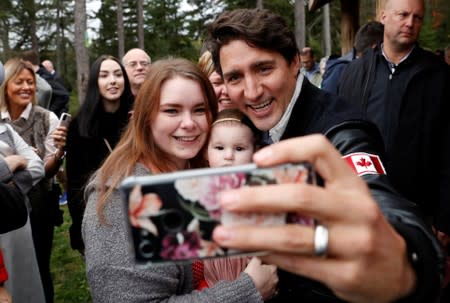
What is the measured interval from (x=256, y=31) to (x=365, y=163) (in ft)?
2.42

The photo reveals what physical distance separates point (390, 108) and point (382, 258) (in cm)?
271

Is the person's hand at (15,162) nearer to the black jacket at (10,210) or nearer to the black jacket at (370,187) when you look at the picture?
the black jacket at (10,210)

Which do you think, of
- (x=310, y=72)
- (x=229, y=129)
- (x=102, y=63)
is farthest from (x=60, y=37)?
(x=229, y=129)

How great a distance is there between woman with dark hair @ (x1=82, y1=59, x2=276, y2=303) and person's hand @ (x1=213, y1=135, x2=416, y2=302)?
2.86 feet

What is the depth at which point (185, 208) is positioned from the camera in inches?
32.3

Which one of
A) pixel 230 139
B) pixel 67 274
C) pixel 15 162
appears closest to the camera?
pixel 230 139

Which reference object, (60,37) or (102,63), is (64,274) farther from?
(60,37)

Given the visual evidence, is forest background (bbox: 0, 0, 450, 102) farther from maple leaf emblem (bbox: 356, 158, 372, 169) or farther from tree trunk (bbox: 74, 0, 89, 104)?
maple leaf emblem (bbox: 356, 158, 372, 169)

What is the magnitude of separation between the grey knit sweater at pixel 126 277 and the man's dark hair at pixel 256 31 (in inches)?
30.0

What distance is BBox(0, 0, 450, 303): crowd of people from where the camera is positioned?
771 mm

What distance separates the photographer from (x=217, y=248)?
2.68ft

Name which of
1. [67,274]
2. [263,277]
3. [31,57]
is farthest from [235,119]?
[31,57]

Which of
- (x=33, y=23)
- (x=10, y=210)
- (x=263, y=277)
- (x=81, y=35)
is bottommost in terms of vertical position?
(x=263, y=277)

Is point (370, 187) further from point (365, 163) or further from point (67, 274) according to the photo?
point (67, 274)
